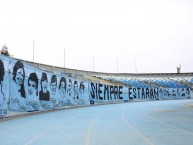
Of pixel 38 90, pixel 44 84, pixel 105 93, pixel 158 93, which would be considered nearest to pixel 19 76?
pixel 38 90

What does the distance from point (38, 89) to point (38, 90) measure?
0.32 feet

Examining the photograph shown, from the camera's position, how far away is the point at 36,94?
22.6m

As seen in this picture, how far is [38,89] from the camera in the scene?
23234 millimetres

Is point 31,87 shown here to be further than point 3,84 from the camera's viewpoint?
Yes

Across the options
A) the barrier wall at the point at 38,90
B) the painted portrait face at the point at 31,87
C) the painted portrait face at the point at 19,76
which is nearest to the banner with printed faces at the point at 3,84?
the barrier wall at the point at 38,90

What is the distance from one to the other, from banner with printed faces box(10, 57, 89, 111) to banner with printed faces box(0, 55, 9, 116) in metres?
0.83

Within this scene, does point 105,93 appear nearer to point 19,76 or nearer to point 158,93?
point 158,93

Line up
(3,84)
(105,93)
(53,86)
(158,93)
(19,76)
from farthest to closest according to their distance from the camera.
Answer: (158,93), (105,93), (53,86), (19,76), (3,84)

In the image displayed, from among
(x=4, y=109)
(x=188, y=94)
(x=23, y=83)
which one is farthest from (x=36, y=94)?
(x=188, y=94)

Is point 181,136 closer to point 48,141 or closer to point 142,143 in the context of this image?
point 142,143

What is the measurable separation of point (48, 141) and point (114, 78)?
64520mm

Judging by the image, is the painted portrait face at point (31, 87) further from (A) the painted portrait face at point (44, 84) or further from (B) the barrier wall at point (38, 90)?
(A) the painted portrait face at point (44, 84)

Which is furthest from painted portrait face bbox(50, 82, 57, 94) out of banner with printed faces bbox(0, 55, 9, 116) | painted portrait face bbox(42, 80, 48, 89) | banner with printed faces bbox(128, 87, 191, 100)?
banner with printed faces bbox(128, 87, 191, 100)

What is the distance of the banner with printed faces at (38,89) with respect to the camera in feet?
61.1
